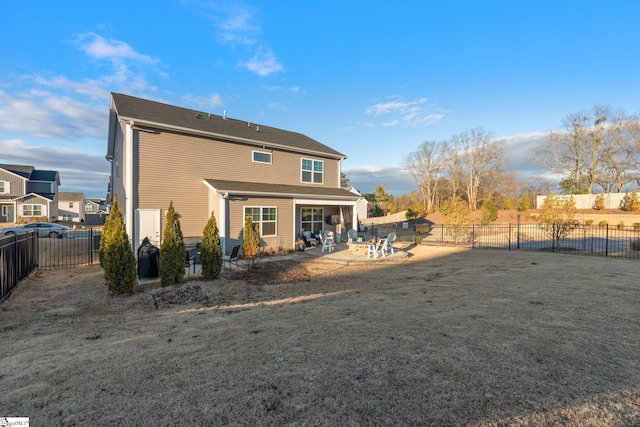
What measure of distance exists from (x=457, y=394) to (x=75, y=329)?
6.37 meters

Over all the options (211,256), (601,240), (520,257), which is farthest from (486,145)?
(211,256)

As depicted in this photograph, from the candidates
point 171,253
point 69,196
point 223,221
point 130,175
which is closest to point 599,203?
point 223,221

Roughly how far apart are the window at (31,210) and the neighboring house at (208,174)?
27222 mm

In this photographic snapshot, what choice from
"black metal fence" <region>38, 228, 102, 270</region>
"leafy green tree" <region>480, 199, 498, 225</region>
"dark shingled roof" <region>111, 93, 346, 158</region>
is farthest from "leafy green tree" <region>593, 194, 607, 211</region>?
"black metal fence" <region>38, 228, 102, 270</region>

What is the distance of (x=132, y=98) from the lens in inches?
588

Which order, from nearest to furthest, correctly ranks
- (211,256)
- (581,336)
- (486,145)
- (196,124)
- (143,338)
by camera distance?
1. (581,336)
2. (143,338)
3. (211,256)
4. (196,124)
5. (486,145)

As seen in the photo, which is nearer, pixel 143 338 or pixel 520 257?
pixel 143 338

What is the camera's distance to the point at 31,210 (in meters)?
35.5

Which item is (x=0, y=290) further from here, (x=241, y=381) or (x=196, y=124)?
(x=196, y=124)

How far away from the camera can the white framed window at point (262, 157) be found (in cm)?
1585

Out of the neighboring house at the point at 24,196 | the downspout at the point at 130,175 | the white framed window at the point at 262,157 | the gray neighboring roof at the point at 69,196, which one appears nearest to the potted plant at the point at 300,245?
the white framed window at the point at 262,157

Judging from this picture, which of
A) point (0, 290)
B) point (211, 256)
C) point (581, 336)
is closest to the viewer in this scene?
point (581, 336)

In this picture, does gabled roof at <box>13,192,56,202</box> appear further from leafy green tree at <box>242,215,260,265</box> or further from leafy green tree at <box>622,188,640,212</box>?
leafy green tree at <box>622,188,640,212</box>

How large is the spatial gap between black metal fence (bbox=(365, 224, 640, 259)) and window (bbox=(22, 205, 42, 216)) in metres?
39.8
